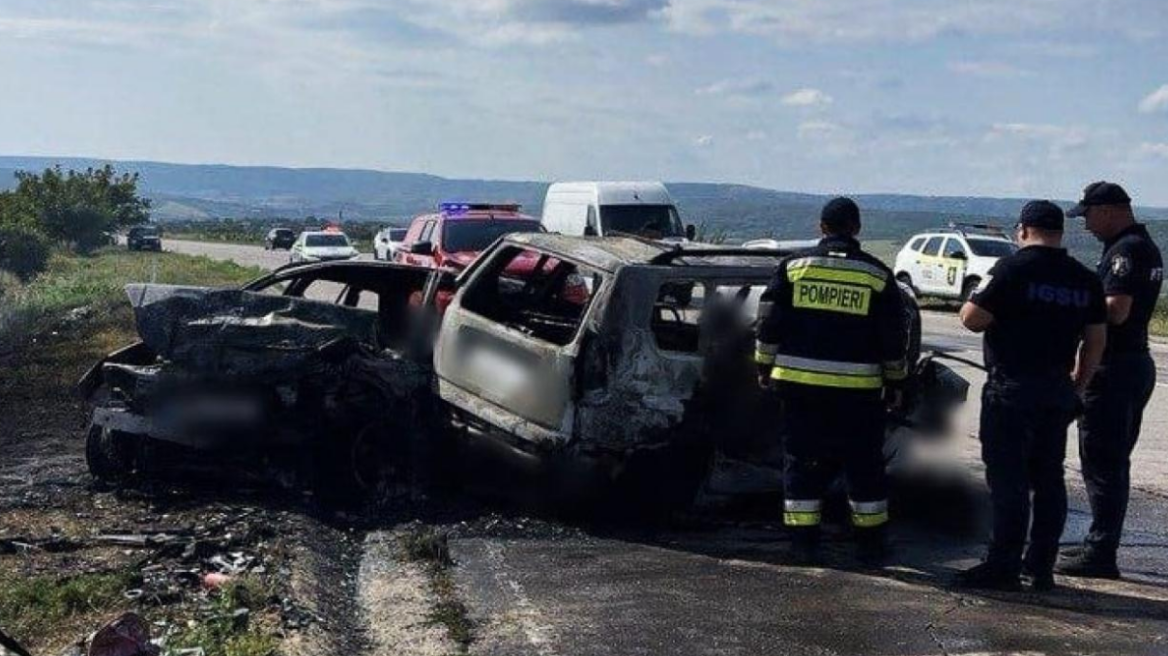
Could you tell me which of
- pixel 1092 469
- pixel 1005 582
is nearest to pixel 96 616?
pixel 1005 582

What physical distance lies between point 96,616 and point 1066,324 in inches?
162

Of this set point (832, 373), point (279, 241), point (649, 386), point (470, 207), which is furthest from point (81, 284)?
point (279, 241)

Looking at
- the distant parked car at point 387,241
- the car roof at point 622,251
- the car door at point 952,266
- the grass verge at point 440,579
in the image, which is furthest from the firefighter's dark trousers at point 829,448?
the distant parked car at point 387,241

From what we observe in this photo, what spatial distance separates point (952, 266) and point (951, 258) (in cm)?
21

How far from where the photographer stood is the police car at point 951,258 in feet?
99.7

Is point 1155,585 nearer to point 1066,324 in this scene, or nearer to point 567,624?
point 1066,324

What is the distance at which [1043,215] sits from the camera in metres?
6.57

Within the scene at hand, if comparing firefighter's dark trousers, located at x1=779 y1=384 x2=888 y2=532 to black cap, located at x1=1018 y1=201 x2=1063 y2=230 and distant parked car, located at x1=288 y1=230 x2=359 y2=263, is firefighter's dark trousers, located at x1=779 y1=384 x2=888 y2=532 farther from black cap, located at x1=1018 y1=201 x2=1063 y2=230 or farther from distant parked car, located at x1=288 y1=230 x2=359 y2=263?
distant parked car, located at x1=288 y1=230 x2=359 y2=263

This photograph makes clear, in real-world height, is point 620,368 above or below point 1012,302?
below

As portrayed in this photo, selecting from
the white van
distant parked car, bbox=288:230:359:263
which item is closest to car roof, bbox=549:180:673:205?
the white van

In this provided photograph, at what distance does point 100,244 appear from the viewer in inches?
2940

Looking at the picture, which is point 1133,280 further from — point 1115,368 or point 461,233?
point 461,233

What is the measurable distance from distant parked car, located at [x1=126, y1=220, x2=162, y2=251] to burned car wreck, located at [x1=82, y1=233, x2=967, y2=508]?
221 feet


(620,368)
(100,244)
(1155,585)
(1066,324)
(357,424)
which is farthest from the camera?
(100,244)
